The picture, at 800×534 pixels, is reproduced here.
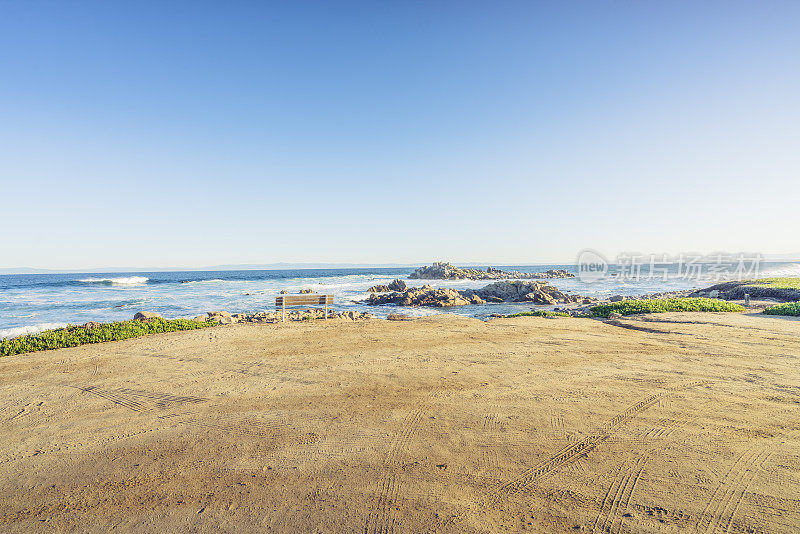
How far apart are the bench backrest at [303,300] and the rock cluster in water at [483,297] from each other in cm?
1222

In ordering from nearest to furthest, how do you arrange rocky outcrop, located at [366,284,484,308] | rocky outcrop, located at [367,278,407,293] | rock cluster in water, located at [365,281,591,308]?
rocky outcrop, located at [366,284,484,308] < rock cluster in water, located at [365,281,591,308] < rocky outcrop, located at [367,278,407,293]

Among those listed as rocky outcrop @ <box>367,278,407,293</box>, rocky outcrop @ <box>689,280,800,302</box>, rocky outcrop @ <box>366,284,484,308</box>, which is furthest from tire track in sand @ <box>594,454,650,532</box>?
rocky outcrop @ <box>367,278,407,293</box>

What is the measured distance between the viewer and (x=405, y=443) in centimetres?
444

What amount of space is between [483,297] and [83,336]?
26894mm

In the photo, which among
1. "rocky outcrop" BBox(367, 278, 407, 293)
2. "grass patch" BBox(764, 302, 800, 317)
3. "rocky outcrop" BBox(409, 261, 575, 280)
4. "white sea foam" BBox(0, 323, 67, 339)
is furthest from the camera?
"rocky outcrop" BBox(409, 261, 575, 280)

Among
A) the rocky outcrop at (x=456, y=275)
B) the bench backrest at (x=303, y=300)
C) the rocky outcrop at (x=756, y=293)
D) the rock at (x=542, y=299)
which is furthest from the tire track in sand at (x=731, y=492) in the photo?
the rocky outcrop at (x=456, y=275)

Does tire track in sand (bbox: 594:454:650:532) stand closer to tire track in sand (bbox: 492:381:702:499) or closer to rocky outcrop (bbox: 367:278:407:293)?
tire track in sand (bbox: 492:381:702:499)

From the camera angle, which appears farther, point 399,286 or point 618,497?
point 399,286

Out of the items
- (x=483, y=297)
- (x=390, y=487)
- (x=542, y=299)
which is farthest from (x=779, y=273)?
(x=390, y=487)

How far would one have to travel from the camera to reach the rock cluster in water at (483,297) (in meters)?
28.0

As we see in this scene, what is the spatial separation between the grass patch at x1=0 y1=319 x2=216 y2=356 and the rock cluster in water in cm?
1768

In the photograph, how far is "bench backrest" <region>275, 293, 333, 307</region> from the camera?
16.1 m

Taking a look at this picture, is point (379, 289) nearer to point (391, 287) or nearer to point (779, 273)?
point (391, 287)

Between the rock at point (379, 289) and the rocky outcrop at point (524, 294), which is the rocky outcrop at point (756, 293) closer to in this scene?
the rocky outcrop at point (524, 294)
